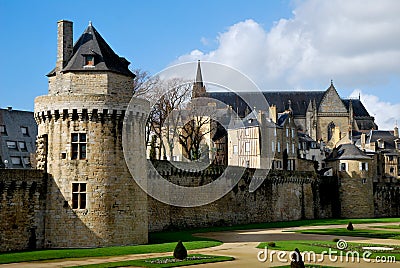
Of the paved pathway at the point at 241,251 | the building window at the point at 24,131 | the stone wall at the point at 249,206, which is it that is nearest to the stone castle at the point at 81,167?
the paved pathway at the point at 241,251

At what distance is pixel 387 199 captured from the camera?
230 ft

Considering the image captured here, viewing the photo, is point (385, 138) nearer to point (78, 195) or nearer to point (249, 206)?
point (249, 206)

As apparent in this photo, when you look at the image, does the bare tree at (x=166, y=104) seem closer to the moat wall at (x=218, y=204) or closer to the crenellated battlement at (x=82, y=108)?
the moat wall at (x=218, y=204)

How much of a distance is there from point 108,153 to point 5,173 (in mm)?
5024

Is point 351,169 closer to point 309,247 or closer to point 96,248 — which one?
point 309,247

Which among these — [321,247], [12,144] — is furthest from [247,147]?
[321,247]

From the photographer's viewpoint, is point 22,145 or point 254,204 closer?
point 254,204

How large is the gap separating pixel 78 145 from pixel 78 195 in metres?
2.45

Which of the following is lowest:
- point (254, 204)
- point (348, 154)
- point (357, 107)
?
point (254, 204)

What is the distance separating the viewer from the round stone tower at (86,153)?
30.6 metres

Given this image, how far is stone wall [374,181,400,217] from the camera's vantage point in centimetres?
6900

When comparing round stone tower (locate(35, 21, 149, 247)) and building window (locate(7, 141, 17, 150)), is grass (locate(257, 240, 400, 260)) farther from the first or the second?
building window (locate(7, 141, 17, 150))

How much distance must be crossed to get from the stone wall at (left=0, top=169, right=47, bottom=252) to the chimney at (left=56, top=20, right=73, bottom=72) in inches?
226

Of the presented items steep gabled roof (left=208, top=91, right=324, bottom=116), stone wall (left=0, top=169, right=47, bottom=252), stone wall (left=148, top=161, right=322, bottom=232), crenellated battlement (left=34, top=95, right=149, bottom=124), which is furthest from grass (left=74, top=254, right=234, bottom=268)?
steep gabled roof (left=208, top=91, right=324, bottom=116)
